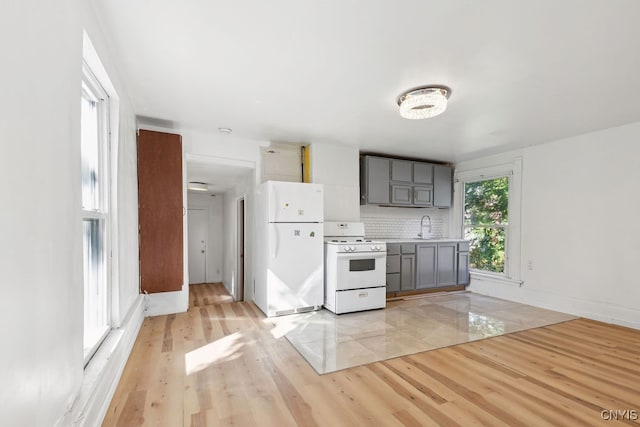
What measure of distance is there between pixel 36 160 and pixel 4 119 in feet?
0.72

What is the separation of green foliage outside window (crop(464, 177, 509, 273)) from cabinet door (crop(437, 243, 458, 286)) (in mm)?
516

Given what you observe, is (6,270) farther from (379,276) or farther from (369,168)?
(369,168)

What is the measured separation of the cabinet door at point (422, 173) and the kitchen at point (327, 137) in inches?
13.8

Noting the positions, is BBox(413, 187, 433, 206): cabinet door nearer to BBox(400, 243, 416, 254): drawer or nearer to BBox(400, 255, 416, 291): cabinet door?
BBox(400, 243, 416, 254): drawer

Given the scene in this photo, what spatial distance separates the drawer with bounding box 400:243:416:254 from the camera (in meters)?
4.78

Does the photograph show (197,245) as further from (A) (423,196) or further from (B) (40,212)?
(B) (40,212)

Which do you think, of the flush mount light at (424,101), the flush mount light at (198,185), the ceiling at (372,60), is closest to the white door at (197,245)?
the flush mount light at (198,185)

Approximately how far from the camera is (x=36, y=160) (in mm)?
1027

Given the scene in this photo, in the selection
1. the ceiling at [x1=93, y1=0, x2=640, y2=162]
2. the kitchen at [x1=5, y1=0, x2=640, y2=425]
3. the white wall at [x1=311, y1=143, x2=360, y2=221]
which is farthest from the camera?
the white wall at [x1=311, y1=143, x2=360, y2=221]

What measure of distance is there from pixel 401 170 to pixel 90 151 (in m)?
4.36

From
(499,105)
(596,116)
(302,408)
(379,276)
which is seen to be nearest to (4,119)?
(302,408)

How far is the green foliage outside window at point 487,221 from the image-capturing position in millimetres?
5035

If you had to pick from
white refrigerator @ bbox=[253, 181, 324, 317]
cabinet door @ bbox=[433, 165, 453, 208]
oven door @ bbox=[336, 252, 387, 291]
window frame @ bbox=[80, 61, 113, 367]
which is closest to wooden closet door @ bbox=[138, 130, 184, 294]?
white refrigerator @ bbox=[253, 181, 324, 317]

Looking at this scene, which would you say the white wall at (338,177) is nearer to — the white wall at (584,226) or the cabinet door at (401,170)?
the cabinet door at (401,170)
